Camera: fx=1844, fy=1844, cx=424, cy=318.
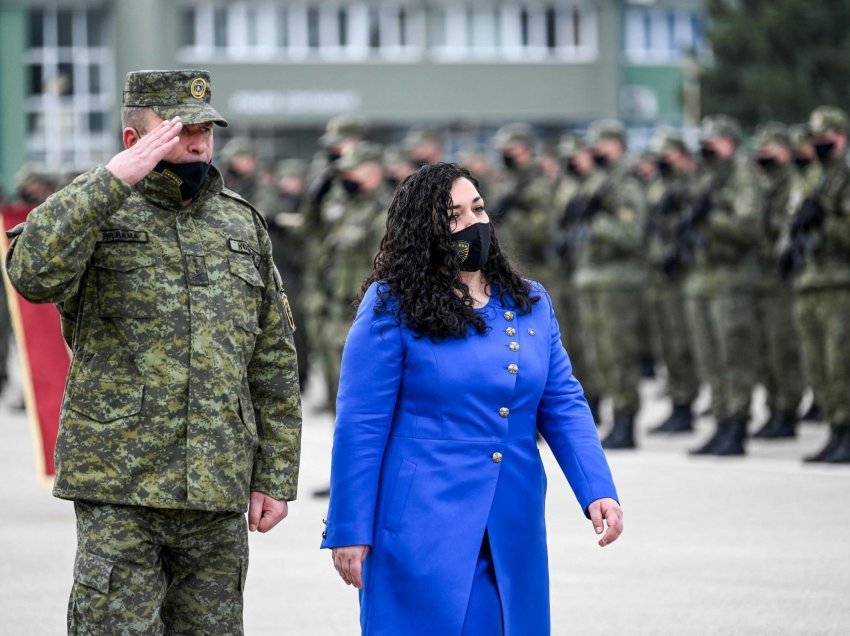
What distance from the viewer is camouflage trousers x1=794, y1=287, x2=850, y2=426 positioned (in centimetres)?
1237

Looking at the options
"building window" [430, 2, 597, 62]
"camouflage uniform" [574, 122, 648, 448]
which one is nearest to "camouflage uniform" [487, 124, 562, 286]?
"camouflage uniform" [574, 122, 648, 448]

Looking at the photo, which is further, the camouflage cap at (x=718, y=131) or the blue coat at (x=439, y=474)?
the camouflage cap at (x=718, y=131)

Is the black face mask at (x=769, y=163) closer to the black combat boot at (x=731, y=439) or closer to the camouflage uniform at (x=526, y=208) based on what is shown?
the camouflage uniform at (x=526, y=208)

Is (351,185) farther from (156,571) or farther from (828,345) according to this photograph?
(156,571)

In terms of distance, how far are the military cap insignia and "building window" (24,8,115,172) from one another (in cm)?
5991

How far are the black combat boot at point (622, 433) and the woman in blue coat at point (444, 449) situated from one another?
8746 mm

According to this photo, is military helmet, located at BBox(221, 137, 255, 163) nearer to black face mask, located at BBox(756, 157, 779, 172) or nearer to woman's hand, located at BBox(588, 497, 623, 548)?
black face mask, located at BBox(756, 157, 779, 172)

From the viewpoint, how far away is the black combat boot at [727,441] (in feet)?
43.1

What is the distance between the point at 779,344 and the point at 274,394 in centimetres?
1009

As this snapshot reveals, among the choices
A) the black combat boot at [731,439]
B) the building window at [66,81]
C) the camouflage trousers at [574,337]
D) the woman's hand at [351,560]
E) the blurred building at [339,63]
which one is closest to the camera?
the woman's hand at [351,560]

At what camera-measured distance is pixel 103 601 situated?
4.63 metres

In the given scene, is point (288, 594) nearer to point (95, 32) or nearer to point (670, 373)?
point (670, 373)

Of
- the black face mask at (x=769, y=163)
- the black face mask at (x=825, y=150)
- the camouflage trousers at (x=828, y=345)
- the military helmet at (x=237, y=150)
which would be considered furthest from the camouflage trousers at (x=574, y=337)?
the military helmet at (x=237, y=150)

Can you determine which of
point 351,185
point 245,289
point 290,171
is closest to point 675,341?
point 351,185
